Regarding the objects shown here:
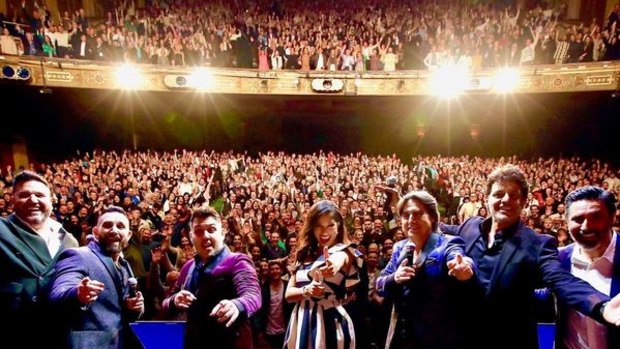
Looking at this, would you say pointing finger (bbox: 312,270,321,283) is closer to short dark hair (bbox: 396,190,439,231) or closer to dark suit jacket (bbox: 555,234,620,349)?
short dark hair (bbox: 396,190,439,231)

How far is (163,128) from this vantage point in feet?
50.8

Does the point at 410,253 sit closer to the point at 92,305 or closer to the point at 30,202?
the point at 92,305

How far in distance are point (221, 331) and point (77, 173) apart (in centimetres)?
907

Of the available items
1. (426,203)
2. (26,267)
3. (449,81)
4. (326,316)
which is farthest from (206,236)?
(449,81)

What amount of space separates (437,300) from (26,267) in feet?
6.37

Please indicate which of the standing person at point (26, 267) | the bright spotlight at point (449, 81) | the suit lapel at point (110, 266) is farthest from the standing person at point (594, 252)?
the bright spotlight at point (449, 81)

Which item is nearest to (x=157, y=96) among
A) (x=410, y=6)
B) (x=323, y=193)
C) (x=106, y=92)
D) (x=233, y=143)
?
(x=106, y=92)

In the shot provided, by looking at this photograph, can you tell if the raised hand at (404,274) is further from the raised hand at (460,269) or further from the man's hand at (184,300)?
the man's hand at (184,300)

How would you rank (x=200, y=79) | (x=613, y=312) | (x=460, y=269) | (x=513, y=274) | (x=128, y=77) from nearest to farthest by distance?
(x=613, y=312), (x=460, y=269), (x=513, y=274), (x=128, y=77), (x=200, y=79)

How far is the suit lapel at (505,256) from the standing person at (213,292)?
110cm

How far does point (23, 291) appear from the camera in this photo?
5.94ft

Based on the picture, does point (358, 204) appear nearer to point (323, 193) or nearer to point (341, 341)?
point (323, 193)

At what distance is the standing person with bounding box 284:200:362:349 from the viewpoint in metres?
1.95

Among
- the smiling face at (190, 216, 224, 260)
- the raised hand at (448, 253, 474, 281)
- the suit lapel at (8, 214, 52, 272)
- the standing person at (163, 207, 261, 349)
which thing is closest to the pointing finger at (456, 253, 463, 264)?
the raised hand at (448, 253, 474, 281)
